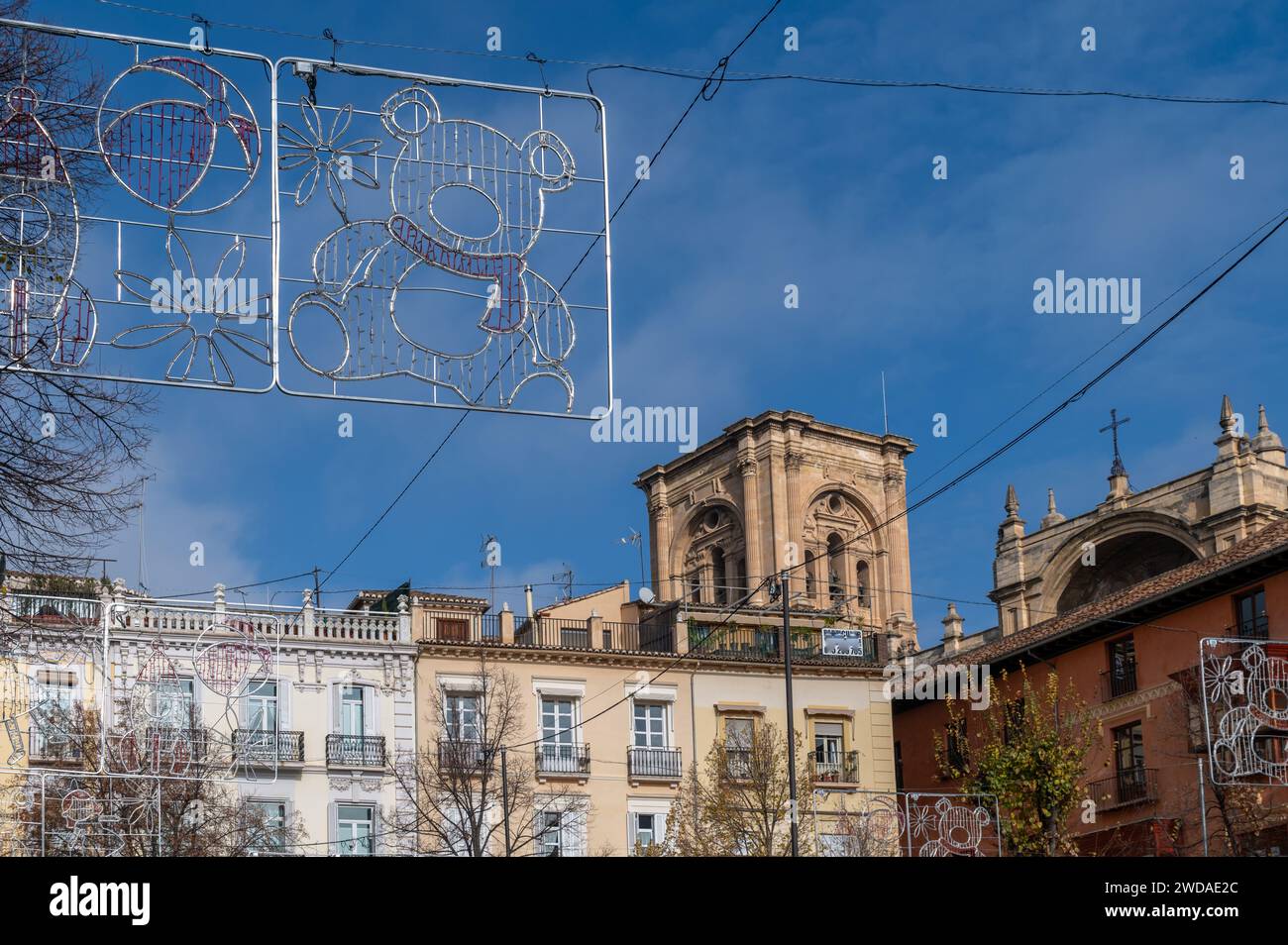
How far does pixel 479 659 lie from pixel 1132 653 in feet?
54.4

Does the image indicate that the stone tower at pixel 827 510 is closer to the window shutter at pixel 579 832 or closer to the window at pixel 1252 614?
the window shutter at pixel 579 832

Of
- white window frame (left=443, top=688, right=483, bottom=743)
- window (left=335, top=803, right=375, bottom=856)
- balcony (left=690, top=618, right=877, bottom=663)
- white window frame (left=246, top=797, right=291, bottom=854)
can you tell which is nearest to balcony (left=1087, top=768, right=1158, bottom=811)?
balcony (left=690, top=618, right=877, bottom=663)

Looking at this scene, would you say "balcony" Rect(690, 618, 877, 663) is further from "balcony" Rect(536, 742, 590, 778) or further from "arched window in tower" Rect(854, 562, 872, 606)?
"arched window in tower" Rect(854, 562, 872, 606)

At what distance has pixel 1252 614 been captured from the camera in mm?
43031

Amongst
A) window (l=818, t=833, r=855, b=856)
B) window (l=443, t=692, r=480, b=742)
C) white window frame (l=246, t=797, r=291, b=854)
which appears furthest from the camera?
window (l=443, t=692, r=480, b=742)

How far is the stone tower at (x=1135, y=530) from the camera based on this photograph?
67.8 meters

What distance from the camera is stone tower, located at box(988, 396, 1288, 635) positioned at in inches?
2670

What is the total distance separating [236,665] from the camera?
30.8 meters

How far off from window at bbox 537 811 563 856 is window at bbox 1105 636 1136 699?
1448 cm

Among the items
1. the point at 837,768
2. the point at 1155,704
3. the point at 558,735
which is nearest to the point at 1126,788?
the point at 1155,704

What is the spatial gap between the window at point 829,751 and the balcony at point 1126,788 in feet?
22.0

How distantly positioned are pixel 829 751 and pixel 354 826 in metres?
13.4

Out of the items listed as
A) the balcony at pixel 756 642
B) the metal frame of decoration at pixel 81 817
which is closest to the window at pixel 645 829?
the balcony at pixel 756 642

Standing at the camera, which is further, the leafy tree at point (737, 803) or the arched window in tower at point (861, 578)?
the arched window in tower at point (861, 578)
